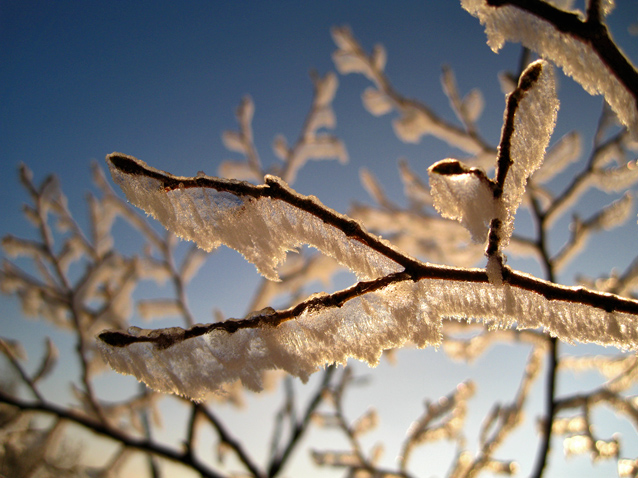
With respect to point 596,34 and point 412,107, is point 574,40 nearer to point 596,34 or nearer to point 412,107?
point 596,34

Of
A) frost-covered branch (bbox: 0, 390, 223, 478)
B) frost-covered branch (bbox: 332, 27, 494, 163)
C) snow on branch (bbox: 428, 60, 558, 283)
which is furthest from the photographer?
frost-covered branch (bbox: 332, 27, 494, 163)

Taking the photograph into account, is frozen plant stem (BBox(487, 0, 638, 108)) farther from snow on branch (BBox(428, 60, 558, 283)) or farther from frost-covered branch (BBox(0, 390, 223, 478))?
frost-covered branch (BBox(0, 390, 223, 478))

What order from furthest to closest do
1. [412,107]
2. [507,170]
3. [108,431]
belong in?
[412,107], [108,431], [507,170]

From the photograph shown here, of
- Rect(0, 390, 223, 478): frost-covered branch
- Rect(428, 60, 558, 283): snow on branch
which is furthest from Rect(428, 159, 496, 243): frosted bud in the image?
Rect(0, 390, 223, 478): frost-covered branch

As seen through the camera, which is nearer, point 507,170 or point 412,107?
point 507,170

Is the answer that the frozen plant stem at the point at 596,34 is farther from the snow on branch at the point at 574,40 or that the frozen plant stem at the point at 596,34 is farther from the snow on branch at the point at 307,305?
the snow on branch at the point at 307,305

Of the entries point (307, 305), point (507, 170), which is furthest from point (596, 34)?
point (307, 305)
